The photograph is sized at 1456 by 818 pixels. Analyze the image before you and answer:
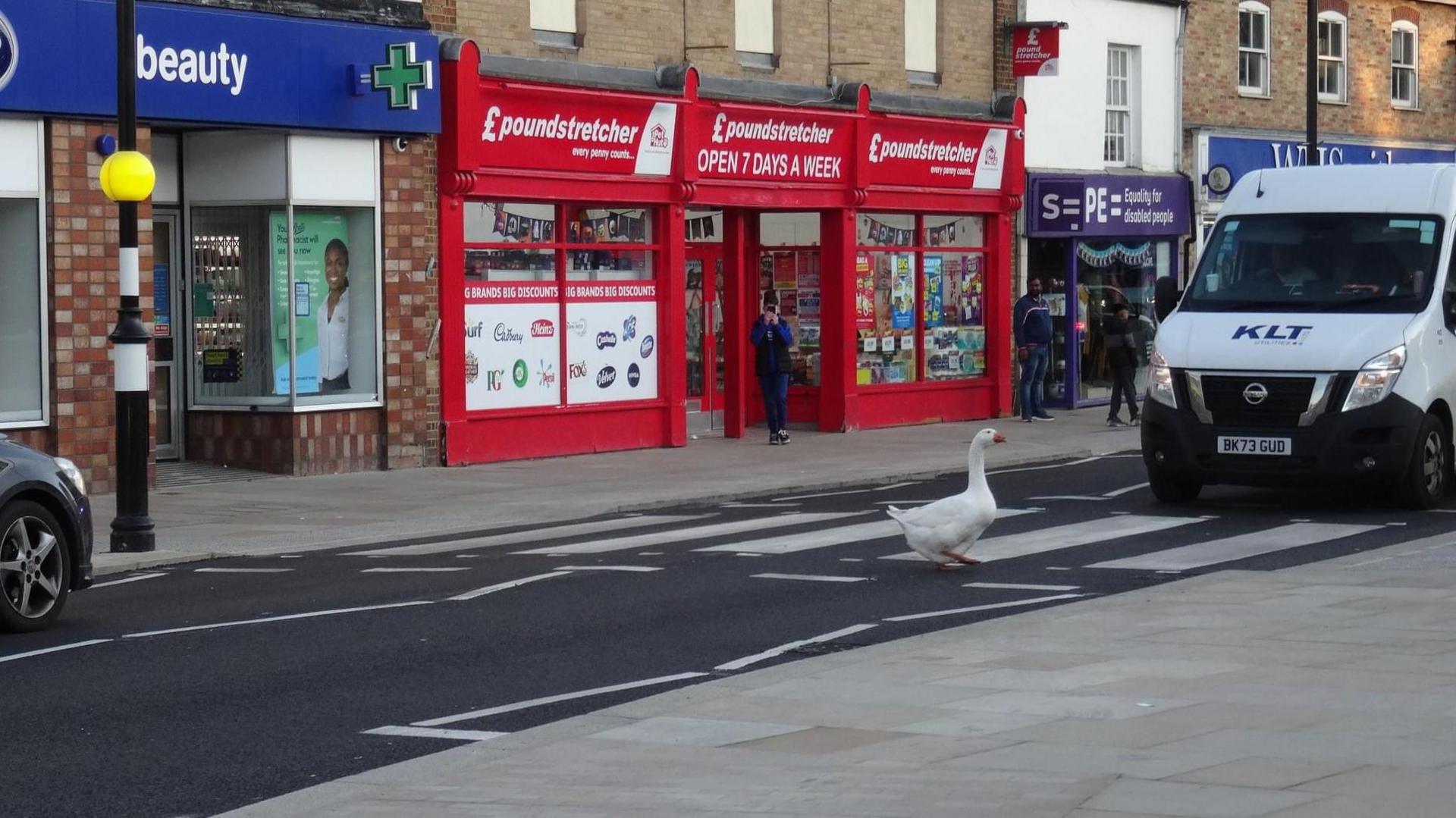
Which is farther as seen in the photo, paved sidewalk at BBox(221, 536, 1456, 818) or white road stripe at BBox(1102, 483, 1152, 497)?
white road stripe at BBox(1102, 483, 1152, 497)

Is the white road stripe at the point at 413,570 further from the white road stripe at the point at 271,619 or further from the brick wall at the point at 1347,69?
the brick wall at the point at 1347,69

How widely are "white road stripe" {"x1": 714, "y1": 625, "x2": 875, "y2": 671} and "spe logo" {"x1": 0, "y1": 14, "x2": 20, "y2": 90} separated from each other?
10596mm

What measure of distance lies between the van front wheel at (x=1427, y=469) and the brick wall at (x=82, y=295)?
10709mm

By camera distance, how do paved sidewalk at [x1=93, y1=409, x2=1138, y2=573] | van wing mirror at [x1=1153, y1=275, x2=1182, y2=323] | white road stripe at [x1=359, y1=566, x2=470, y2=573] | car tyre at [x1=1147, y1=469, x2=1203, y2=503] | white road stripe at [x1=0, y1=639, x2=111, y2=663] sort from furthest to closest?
van wing mirror at [x1=1153, y1=275, x2=1182, y2=323], car tyre at [x1=1147, y1=469, x2=1203, y2=503], paved sidewalk at [x1=93, y1=409, x2=1138, y2=573], white road stripe at [x1=359, y1=566, x2=470, y2=573], white road stripe at [x1=0, y1=639, x2=111, y2=663]

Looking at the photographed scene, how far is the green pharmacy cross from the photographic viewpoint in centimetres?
2119

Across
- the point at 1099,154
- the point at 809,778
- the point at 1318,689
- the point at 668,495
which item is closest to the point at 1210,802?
the point at 809,778

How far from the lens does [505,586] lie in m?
13.0

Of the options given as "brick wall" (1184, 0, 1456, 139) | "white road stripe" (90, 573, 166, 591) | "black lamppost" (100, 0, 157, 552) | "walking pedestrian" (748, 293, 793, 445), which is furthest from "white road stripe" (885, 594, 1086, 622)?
"brick wall" (1184, 0, 1456, 139)

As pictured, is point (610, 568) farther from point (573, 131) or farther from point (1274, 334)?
point (573, 131)

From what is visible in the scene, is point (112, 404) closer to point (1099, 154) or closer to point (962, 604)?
point (962, 604)

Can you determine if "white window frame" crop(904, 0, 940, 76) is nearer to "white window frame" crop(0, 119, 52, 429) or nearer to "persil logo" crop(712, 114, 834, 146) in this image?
"persil logo" crop(712, 114, 834, 146)

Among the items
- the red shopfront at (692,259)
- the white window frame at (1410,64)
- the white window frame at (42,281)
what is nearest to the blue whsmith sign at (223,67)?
the white window frame at (42,281)

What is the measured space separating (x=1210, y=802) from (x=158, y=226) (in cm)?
1671

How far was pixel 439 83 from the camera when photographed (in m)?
22.2
